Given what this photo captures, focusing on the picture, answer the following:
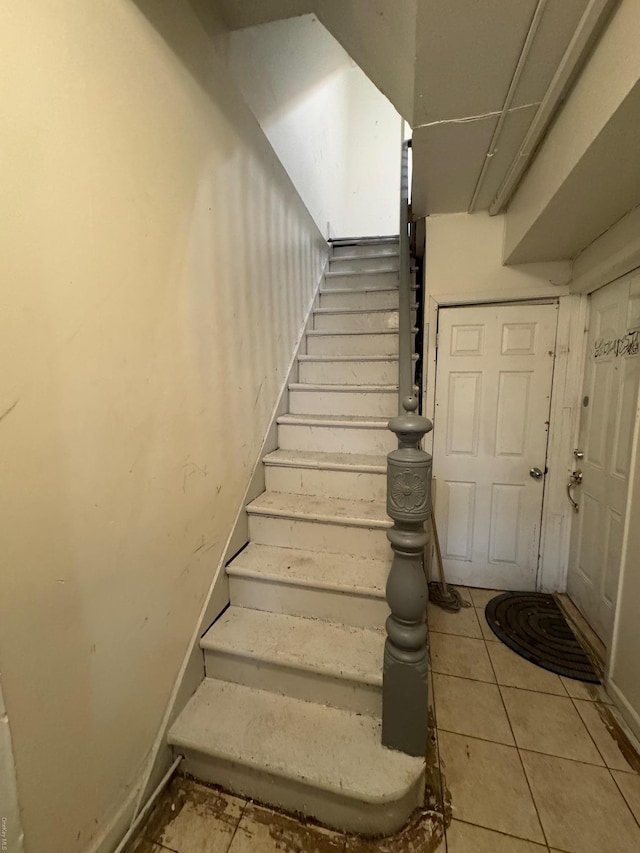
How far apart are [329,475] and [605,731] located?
5.13ft

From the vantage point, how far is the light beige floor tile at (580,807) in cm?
108

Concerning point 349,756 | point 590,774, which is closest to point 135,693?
point 349,756

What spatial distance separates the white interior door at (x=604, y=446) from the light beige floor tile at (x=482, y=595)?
18.2 inches

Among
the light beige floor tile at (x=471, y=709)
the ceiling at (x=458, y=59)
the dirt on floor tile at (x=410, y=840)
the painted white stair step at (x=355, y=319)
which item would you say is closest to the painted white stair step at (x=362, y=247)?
the painted white stair step at (x=355, y=319)

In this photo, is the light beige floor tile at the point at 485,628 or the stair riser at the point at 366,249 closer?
the light beige floor tile at the point at 485,628

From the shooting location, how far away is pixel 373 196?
163 inches

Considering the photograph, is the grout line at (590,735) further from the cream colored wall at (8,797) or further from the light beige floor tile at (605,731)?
the cream colored wall at (8,797)

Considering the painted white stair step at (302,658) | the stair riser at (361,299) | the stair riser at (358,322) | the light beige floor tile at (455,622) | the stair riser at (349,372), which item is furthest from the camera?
the stair riser at (361,299)

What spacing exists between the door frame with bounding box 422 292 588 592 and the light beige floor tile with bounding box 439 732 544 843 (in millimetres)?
1303

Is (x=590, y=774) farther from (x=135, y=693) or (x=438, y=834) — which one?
(x=135, y=693)

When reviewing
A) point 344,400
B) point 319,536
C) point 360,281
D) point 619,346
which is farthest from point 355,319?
point 319,536

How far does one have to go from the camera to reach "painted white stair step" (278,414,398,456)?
80.5 inches

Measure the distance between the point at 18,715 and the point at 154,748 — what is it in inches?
25.2

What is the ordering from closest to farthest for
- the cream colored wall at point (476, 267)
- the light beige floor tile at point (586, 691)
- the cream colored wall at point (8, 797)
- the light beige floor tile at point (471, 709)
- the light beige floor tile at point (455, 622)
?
1. the cream colored wall at point (8, 797)
2. the light beige floor tile at point (471, 709)
3. the light beige floor tile at point (586, 691)
4. the light beige floor tile at point (455, 622)
5. the cream colored wall at point (476, 267)
